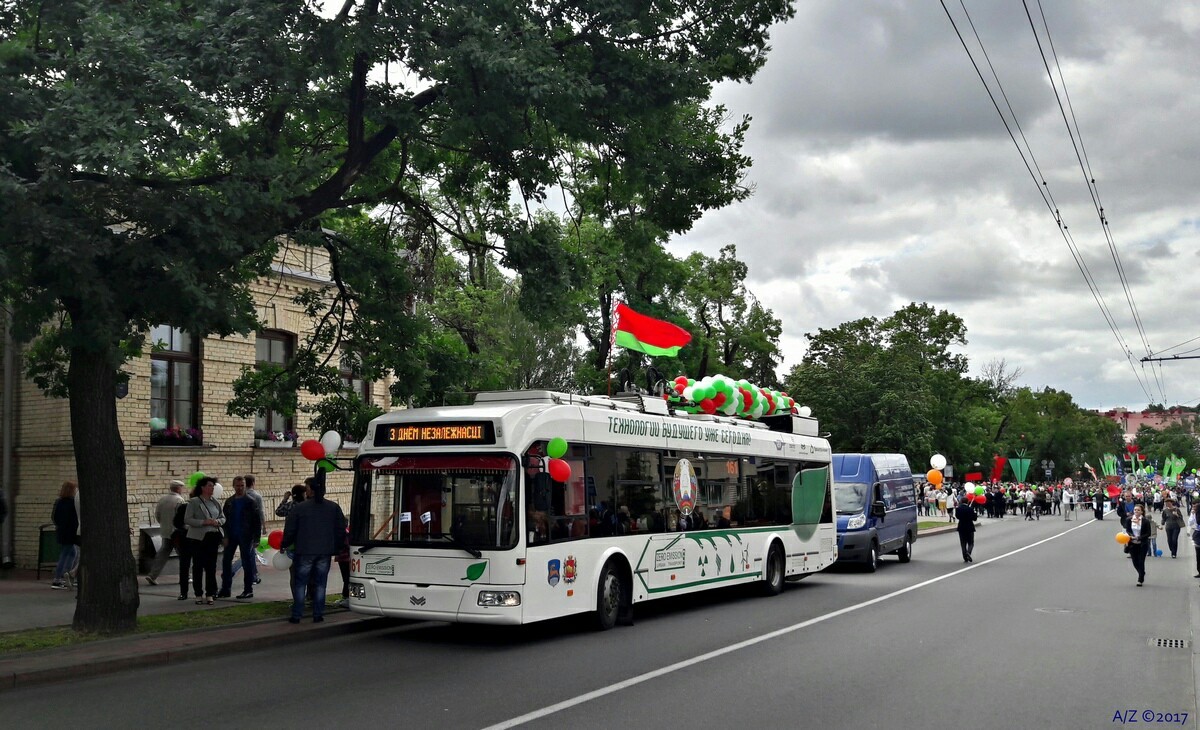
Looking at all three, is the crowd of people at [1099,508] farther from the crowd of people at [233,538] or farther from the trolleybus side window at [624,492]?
the crowd of people at [233,538]

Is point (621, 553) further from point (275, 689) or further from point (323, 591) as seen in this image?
point (275, 689)

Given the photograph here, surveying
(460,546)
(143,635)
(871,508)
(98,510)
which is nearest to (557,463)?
(460,546)

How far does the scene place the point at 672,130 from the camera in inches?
520

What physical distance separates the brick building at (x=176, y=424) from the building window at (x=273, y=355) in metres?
0.02

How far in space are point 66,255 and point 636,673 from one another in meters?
6.29

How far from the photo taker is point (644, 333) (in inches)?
663

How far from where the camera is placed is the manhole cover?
12445mm

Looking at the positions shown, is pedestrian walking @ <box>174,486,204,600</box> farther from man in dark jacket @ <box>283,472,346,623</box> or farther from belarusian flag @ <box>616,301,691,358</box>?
belarusian flag @ <box>616,301,691,358</box>

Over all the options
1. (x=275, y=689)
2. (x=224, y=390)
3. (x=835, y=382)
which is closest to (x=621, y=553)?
(x=275, y=689)

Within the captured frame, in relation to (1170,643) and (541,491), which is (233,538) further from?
(1170,643)

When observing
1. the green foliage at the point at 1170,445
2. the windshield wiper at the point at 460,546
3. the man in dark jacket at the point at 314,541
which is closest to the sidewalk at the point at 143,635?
the man in dark jacket at the point at 314,541

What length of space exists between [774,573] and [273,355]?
11421 mm

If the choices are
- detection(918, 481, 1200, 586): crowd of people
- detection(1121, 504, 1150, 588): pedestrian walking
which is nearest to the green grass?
detection(1121, 504, 1150, 588): pedestrian walking

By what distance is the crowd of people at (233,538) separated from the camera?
535 inches
